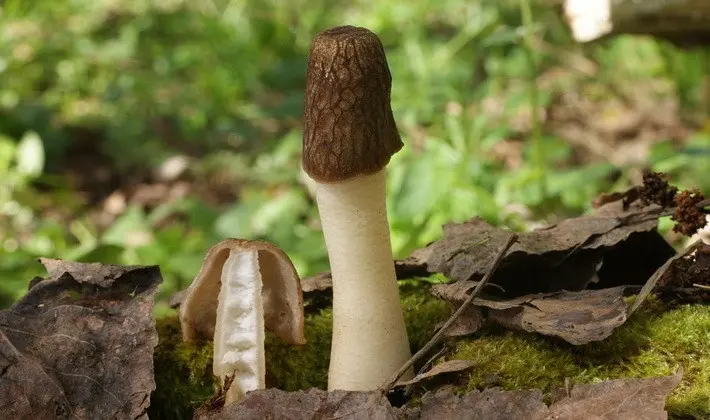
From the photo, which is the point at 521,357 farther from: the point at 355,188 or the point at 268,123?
the point at 268,123

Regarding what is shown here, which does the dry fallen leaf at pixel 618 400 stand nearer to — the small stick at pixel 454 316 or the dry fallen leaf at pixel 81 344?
the small stick at pixel 454 316

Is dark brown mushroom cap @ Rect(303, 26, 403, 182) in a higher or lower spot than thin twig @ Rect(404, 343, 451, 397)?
higher

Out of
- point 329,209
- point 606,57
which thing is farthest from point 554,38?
point 329,209

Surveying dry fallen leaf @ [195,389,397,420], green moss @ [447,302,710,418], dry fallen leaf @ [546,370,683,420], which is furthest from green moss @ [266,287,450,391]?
dry fallen leaf @ [546,370,683,420]

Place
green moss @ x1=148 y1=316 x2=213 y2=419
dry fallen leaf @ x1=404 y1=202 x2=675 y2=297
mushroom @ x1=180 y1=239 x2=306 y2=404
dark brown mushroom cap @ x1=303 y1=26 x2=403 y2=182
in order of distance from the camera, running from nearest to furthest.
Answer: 1. dark brown mushroom cap @ x1=303 y1=26 x2=403 y2=182
2. mushroom @ x1=180 y1=239 x2=306 y2=404
3. green moss @ x1=148 y1=316 x2=213 y2=419
4. dry fallen leaf @ x1=404 y1=202 x2=675 y2=297

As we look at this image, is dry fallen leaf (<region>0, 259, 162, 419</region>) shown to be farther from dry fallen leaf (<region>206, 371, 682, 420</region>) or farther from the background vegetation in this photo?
the background vegetation

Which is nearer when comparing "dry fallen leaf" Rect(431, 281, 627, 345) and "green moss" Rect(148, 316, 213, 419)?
"dry fallen leaf" Rect(431, 281, 627, 345)

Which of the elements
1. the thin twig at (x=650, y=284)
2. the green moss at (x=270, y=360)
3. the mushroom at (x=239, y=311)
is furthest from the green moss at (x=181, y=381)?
the thin twig at (x=650, y=284)

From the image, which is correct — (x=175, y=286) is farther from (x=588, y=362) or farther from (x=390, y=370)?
(x=588, y=362)

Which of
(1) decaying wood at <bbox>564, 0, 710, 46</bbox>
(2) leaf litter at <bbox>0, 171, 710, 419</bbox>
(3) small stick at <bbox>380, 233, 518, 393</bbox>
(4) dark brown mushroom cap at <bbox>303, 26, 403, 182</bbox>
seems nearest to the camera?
(2) leaf litter at <bbox>0, 171, 710, 419</bbox>
